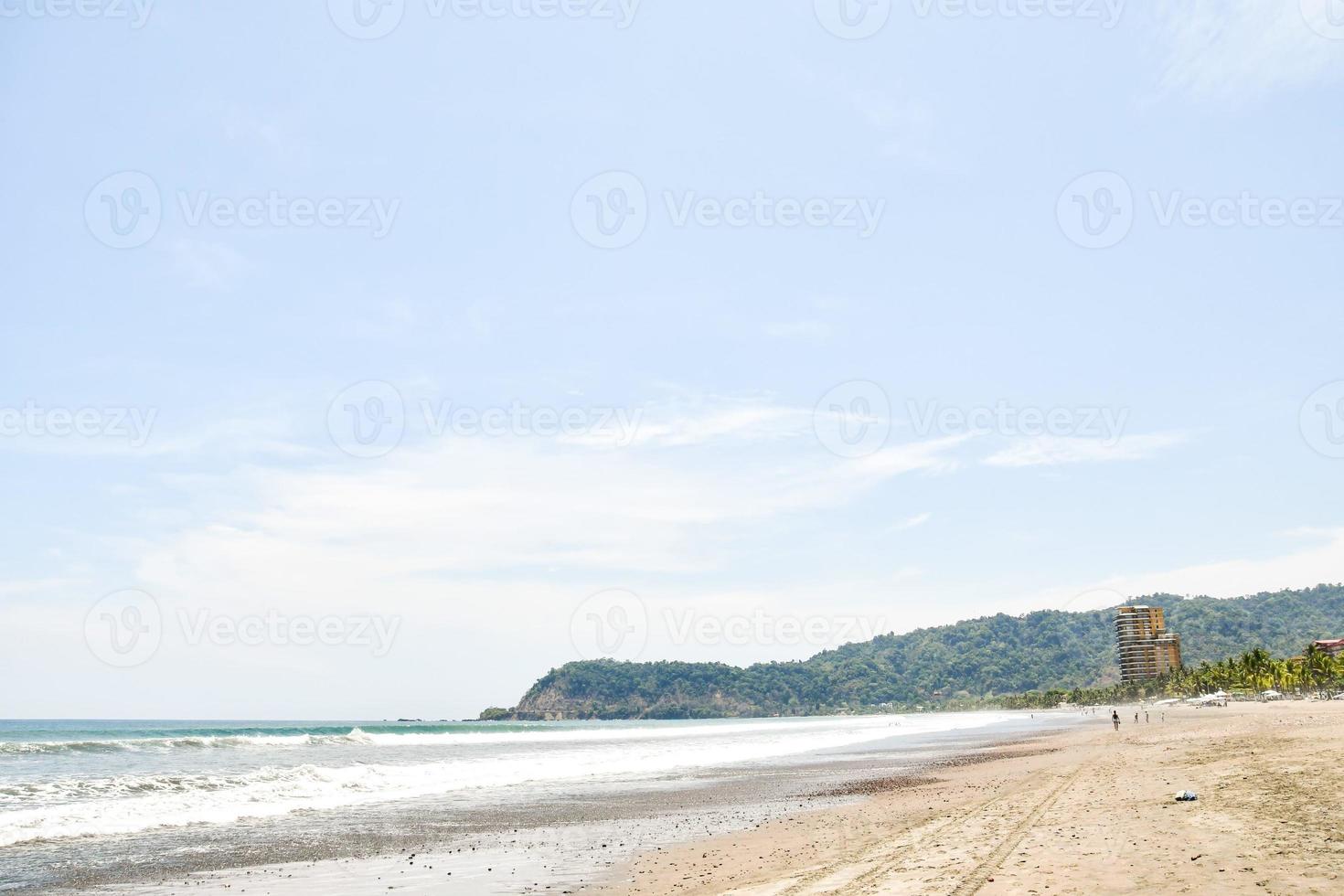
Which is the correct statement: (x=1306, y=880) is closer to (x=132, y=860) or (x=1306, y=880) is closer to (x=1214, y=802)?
(x=1214, y=802)

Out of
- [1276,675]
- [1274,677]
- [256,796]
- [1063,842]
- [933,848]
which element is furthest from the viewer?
[1274,677]

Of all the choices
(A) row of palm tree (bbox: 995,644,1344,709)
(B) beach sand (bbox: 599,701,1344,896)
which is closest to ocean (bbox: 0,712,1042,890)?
(B) beach sand (bbox: 599,701,1344,896)

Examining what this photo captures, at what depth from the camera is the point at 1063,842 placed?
49.0 ft

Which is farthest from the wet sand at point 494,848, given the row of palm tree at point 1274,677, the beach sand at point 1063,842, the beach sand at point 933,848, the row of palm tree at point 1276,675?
the row of palm tree at point 1276,675

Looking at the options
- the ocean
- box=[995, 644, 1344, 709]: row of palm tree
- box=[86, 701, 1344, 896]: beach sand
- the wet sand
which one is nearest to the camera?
box=[86, 701, 1344, 896]: beach sand

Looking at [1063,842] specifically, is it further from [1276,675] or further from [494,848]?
[1276,675]

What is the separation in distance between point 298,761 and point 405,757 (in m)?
7.33

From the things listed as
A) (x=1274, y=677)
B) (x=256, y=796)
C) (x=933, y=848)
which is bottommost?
(x=1274, y=677)

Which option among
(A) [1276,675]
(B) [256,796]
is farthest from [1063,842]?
(A) [1276,675]

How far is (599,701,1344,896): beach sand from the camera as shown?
1182 cm

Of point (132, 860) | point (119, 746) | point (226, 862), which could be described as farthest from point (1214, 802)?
point (119, 746)

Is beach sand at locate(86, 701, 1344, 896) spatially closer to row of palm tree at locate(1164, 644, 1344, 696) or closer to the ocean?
the ocean

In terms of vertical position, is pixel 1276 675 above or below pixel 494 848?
below

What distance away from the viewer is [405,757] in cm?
5331
